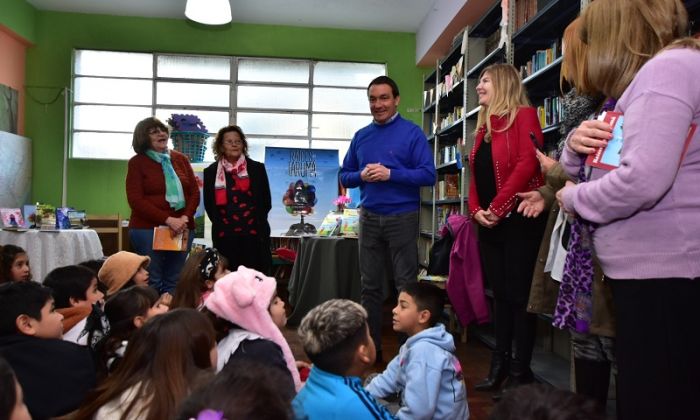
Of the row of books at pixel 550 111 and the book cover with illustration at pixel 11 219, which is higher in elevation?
the row of books at pixel 550 111

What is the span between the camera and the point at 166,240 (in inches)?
125

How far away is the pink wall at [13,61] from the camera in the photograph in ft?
20.2

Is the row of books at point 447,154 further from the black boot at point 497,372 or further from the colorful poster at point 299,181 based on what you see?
the black boot at point 497,372

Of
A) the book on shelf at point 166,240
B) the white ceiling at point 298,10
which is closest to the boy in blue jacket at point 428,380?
the book on shelf at point 166,240

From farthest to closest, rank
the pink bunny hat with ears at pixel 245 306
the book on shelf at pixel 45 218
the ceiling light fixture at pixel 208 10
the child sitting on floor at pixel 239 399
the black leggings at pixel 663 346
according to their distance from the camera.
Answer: the ceiling light fixture at pixel 208 10 → the book on shelf at pixel 45 218 → the pink bunny hat with ears at pixel 245 306 → the black leggings at pixel 663 346 → the child sitting on floor at pixel 239 399

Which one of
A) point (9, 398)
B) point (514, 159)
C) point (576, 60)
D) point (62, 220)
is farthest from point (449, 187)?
point (9, 398)

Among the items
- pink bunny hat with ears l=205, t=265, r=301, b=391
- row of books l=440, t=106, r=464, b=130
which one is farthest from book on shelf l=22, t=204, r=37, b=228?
row of books l=440, t=106, r=464, b=130

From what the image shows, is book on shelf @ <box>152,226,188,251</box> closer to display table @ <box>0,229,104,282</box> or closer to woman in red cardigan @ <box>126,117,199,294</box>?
woman in red cardigan @ <box>126,117,199,294</box>

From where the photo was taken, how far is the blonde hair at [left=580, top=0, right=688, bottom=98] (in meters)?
1.13

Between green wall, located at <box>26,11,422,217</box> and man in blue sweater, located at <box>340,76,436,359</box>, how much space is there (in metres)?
4.14

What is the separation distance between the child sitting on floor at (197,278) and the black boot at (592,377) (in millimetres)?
1504

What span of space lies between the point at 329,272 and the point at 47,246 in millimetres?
1921

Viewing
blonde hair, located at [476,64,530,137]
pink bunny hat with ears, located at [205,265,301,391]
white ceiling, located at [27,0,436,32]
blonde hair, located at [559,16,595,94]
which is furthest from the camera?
white ceiling, located at [27,0,436,32]

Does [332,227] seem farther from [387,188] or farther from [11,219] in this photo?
[11,219]
